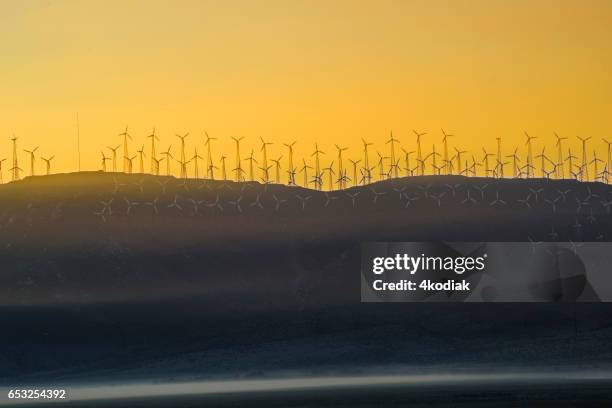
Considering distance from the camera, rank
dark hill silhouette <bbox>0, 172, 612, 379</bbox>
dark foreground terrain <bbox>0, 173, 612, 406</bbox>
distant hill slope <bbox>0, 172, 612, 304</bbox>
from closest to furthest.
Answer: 1. dark foreground terrain <bbox>0, 173, 612, 406</bbox>
2. dark hill silhouette <bbox>0, 172, 612, 379</bbox>
3. distant hill slope <bbox>0, 172, 612, 304</bbox>

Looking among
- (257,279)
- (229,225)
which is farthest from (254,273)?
(229,225)

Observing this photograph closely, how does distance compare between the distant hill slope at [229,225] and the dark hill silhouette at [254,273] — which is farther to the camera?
the distant hill slope at [229,225]

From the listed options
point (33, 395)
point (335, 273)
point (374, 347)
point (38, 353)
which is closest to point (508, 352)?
point (374, 347)

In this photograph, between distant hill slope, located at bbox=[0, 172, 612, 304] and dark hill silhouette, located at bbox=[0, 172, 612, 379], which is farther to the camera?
distant hill slope, located at bbox=[0, 172, 612, 304]

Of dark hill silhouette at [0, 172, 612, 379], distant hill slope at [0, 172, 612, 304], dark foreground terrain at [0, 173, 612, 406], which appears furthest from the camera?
distant hill slope at [0, 172, 612, 304]

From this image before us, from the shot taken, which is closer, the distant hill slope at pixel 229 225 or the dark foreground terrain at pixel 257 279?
the dark foreground terrain at pixel 257 279

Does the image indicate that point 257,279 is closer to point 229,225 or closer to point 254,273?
point 254,273

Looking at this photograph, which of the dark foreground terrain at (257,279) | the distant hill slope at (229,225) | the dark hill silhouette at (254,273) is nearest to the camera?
the dark foreground terrain at (257,279)

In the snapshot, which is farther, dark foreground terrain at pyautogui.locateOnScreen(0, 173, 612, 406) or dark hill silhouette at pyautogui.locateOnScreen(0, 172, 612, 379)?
dark hill silhouette at pyautogui.locateOnScreen(0, 172, 612, 379)

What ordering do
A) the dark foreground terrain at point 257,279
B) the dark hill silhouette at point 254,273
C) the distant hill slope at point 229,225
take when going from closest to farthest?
the dark foreground terrain at point 257,279, the dark hill silhouette at point 254,273, the distant hill slope at point 229,225
